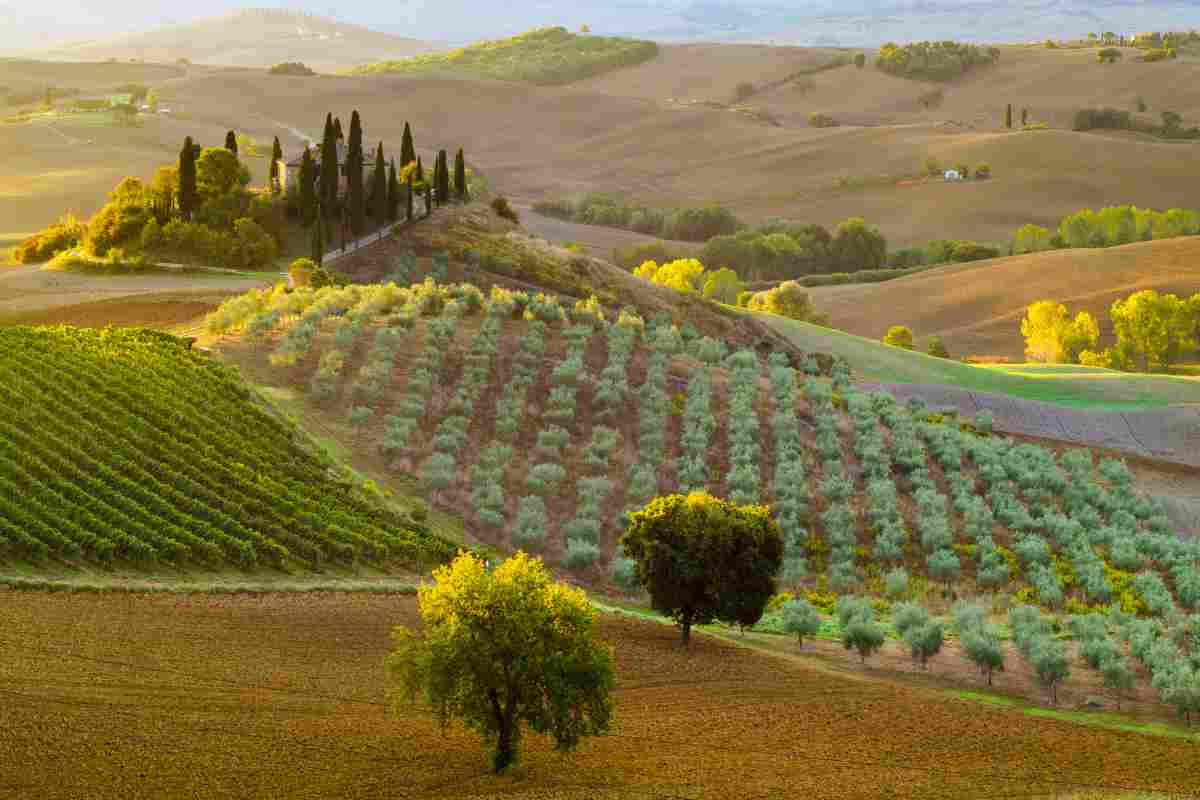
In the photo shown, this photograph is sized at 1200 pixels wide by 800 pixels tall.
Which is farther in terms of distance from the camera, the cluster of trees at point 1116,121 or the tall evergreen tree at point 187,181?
the cluster of trees at point 1116,121

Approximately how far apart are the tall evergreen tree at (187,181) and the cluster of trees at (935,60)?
451ft

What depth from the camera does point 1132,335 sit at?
82.0 meters

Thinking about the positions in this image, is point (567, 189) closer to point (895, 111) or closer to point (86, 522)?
point (895, 111)

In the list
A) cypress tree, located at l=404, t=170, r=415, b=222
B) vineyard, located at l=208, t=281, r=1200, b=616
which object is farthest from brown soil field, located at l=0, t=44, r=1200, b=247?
vineyard, located at l=208, t=281, r=1200, b=616

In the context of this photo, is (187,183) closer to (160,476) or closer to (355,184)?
(355,184)

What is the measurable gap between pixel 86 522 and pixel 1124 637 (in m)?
19.4

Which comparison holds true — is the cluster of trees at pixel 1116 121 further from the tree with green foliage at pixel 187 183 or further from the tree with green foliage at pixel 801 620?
the tree with green foliage at pixel 801 620

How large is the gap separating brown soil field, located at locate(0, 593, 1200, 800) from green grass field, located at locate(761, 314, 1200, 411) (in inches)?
1373

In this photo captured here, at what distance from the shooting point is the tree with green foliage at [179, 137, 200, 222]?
6406 centimetres

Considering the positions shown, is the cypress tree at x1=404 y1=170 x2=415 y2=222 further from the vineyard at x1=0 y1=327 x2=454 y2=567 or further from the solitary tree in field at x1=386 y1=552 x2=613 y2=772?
the solitary tree in field at x1=386 y1=552 x2=613 y2=772

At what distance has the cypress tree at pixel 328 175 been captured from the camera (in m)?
66.4

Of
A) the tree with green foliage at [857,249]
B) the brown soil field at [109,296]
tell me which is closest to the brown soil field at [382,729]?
the brown soil field at [109,296]

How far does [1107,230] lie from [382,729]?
336 feet

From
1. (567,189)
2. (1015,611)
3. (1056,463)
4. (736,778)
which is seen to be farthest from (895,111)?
(736,778)
